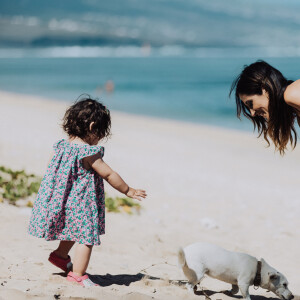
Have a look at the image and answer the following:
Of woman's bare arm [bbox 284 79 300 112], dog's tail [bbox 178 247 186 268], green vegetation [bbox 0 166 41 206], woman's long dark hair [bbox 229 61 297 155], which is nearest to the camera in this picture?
woman's bare arm [bbox 284 79 300 112]

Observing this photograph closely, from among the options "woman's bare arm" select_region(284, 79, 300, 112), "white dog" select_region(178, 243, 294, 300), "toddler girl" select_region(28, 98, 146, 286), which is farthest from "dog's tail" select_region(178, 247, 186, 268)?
"woman's bare arm" select_region(284, 79, 300, 112)

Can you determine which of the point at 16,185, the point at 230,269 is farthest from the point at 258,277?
the point at 16,185

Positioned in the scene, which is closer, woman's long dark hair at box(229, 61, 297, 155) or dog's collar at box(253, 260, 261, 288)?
woman's long dark hair at box(229, 61, 297, 155)

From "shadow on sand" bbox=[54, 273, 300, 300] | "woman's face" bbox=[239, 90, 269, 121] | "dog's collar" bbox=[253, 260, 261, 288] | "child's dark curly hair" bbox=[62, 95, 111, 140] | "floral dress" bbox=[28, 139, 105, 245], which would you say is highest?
"woman's face" bbox=[239, 90, 269, 121]

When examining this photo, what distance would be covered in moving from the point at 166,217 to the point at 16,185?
1721mm

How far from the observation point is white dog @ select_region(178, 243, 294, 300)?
3748 millimetres

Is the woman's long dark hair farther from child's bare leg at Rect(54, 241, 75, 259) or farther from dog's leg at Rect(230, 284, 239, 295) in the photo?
child's bare leg at Rect(54, 241, 75, 259)

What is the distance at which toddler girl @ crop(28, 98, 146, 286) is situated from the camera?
12.1ft

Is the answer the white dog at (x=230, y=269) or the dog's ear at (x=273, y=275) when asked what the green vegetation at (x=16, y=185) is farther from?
the dog's ear at (x=273, y=275)

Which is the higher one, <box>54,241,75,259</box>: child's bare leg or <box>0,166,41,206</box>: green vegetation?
<box>0,166,41,206</box>: green vegetation

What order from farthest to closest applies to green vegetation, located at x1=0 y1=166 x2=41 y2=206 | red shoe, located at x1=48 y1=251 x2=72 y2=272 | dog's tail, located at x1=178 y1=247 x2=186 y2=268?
green vegetation, located at x1=0 y1=166 x2=41 y2=206 < red shoe, located at x1=48 y1=251 x2=72 y2=272 < dog's tail, located at x1=178 y1=247 x2=186 y2=268

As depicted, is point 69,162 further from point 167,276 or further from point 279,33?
point 279,33

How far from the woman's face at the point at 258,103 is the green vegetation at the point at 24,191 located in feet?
9.57

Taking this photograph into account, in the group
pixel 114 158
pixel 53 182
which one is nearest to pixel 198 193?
pixel 114 158
